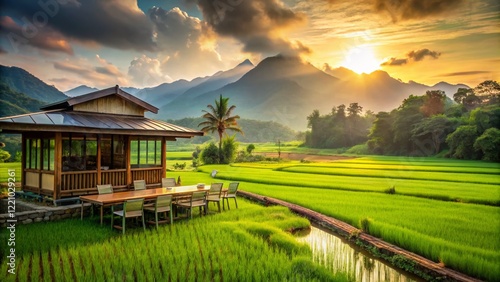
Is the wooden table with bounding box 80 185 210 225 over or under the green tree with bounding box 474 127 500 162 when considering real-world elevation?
under

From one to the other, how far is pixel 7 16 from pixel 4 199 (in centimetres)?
1394

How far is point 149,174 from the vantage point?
15.0 meters

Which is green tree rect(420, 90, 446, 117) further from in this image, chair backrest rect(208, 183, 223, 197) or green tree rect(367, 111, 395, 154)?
chair backrest rect(208, 183, 223, 197)

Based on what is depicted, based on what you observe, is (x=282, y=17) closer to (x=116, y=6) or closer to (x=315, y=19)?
(x=315, y=19)

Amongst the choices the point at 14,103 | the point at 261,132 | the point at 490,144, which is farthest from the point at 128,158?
the point at 261,132

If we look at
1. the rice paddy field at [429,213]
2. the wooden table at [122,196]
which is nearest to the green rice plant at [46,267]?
the wooden table at [122,196]

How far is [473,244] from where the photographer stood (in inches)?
303

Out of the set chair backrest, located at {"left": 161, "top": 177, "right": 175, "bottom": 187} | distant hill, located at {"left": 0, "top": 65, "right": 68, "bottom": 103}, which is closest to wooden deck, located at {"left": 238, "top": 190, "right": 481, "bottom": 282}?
chair backrest, located at {"left": 161, "top": 177, "right": 175, "bottom": 187}

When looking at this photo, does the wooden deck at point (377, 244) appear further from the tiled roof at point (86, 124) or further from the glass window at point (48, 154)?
the glass window at point (48, 154)

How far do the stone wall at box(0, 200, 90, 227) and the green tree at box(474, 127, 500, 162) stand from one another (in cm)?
3796

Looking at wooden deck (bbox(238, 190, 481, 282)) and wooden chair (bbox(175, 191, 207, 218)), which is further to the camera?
wooden chair (bbox(175, 191, 207, 218))

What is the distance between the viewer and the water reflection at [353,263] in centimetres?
689

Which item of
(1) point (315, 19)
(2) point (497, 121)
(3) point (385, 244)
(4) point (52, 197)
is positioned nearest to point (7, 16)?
(4) point (52, 197)

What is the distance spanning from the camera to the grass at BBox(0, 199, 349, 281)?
19.8 ft
